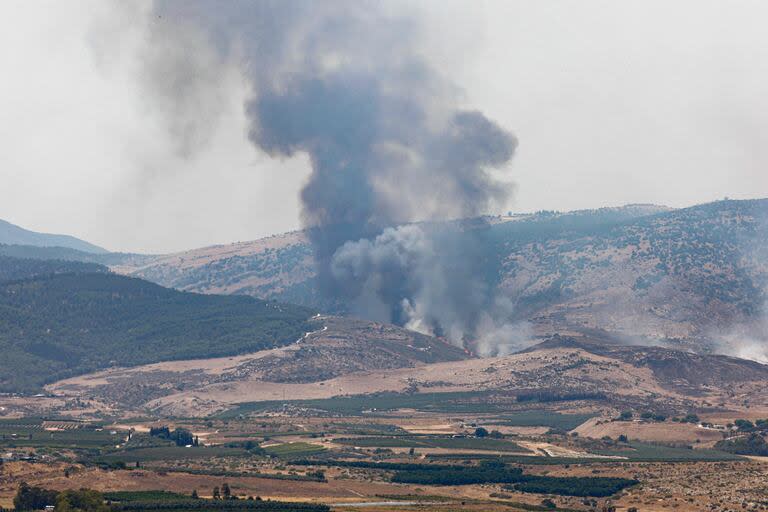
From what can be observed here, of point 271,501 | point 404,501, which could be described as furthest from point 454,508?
point 271,501

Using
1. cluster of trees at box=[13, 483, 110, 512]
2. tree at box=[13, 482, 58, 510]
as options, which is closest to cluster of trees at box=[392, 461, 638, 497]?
cluster of trees at box=[13, 483, 110, 512]

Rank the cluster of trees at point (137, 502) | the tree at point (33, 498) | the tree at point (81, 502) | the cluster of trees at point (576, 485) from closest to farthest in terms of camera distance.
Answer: the tree at point (81, 502), the cluster of trees at point (137, 502), the tree at point (33, 498), the cluster of trees at point (576, 485)

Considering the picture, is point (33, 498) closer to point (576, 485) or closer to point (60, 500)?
point (60, 500)

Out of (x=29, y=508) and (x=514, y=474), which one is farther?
(x=514, y=474)

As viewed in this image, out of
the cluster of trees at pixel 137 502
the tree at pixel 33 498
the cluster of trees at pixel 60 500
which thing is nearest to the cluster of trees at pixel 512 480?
the cluster of trees at pixel 137 502

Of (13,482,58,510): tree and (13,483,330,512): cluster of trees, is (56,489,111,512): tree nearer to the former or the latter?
(13,483,330,512): cluster of trees

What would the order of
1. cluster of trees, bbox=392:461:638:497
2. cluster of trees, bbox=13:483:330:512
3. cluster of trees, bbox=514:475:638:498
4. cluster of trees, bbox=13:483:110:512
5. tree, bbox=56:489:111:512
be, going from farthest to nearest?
cluster of trees, bbox=392:461:638:497, cluster of trees, bbox=514:475:638:498, cluster of trees, bbox=13:483:330:512, cluster of trees, bbox=13:483:110:512, tree, bbox=56:489:111:512

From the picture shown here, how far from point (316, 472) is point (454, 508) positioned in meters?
33.3

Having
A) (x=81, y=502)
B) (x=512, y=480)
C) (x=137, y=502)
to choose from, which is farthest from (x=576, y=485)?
(x=81, y=502)

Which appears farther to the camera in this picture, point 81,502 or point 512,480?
point 512,480

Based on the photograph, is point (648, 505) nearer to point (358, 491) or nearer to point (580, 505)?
point (580, 505)

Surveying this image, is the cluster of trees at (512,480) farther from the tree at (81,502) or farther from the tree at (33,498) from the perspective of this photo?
the tree at (81,502)

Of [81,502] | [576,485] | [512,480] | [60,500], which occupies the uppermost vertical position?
[512,480]

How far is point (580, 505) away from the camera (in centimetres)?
16888
